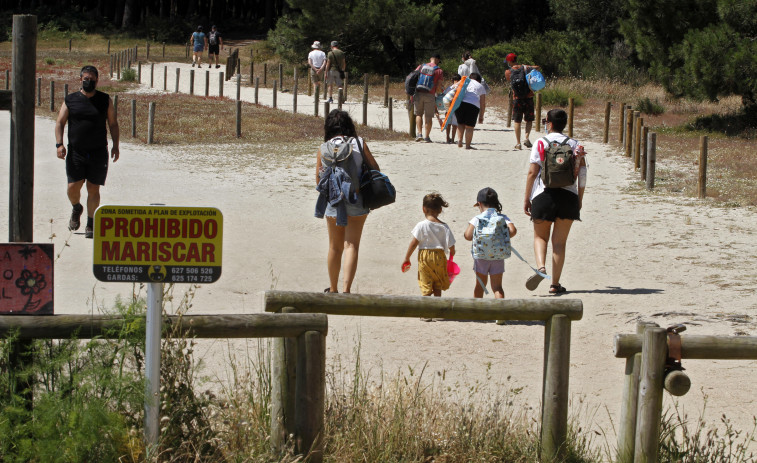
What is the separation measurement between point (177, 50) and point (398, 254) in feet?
158

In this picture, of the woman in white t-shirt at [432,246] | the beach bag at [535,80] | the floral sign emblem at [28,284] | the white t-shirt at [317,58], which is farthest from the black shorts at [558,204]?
the white t-shirt at [317,58]

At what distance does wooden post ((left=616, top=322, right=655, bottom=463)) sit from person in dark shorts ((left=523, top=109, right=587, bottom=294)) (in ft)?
13.2

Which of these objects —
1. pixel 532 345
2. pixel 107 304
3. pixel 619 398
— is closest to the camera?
pixel 619 398

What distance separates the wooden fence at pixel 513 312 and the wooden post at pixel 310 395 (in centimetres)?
15

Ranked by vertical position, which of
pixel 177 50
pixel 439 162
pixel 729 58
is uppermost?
pixel 177 50

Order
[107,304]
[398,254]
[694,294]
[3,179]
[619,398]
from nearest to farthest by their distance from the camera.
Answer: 1. [619,398]
2. [107,304]
3. [694,294]
4. [398,254]
5. [3,179]

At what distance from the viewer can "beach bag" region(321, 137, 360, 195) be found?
8156 mm

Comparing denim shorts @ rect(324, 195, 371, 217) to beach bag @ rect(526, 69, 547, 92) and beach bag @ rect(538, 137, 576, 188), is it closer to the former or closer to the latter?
beach bag @ rect(538, 137, 576, 188)

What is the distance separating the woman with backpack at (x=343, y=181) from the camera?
8.17 metres

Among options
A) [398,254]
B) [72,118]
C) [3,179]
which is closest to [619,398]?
[398,254]

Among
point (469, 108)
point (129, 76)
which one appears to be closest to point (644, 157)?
point (469, 108)

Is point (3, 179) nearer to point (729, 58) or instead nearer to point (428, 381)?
point (428, 381)

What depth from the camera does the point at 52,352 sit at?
4.53 meters

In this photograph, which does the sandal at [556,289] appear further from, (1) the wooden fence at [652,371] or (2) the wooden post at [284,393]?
(2) the wooden post at [284,393]
